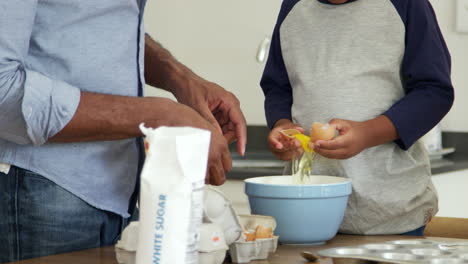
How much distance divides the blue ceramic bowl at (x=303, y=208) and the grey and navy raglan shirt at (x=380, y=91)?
19 cm

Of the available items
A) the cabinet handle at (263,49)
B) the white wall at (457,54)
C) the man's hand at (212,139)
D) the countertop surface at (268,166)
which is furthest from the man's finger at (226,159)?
the cabinet handle at (263,49)

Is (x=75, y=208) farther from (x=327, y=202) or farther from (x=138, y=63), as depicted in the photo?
(x=327, y=202)

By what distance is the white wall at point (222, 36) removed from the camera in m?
2.82

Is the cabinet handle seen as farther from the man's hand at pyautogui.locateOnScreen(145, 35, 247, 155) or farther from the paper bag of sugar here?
the paper bag of sugar

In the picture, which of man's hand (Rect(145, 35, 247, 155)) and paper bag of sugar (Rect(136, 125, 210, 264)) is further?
man's hand (Rect(145, 35, 247, 155))

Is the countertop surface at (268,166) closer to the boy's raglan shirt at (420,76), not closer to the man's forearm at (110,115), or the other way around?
the boy's raglan shirt at (420,76)

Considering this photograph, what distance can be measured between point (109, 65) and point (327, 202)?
1.33 ft

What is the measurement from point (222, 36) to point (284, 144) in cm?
160

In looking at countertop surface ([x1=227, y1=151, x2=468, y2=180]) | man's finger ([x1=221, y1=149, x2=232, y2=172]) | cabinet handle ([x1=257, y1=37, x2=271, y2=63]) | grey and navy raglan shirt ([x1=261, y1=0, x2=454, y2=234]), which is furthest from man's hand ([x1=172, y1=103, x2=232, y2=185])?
cabinet handle ([x1=257, y1=37, x2=271, y2=63])

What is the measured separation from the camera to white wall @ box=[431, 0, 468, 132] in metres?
2.49

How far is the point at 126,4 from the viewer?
43.4 inches

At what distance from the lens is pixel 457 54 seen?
2502 millimetres

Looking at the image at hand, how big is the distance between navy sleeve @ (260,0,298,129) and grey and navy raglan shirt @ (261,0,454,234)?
0.07 m

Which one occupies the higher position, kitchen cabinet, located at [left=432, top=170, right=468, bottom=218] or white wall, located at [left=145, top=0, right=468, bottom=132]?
white wall, located at [left=145, top=0, right=468, bottom=132]
